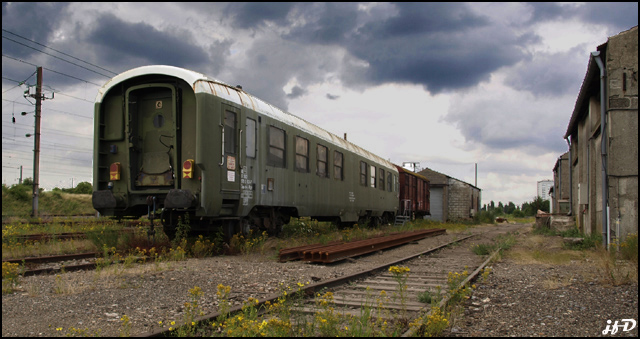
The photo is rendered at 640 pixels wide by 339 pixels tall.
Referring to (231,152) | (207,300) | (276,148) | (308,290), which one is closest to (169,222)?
(231,152)

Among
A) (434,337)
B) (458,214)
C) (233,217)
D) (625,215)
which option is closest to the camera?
(434,337)

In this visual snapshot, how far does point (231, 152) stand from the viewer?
30.1 ft

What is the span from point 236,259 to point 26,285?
3.52m

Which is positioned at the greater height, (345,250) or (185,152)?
(185,152)

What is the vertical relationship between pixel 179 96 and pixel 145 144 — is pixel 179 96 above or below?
above

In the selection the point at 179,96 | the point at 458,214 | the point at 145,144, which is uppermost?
the point at 179,96

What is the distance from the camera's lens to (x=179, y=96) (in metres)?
9.05

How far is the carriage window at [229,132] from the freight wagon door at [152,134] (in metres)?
0.94

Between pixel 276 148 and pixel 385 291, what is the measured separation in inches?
214

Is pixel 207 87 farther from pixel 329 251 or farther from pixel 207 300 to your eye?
pixel 207 300

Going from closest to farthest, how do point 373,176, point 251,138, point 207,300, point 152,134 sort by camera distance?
1. point 207,300
2. point 152,134
3. point 251,138
4. point 373,176

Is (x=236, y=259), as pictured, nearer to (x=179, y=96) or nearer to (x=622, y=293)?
(x=179, y=96)

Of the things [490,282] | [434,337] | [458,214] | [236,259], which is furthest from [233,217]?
[458,214]

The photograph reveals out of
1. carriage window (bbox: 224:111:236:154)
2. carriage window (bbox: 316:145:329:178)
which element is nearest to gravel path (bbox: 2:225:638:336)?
carriage window (bbox: 224:111:236:154)
